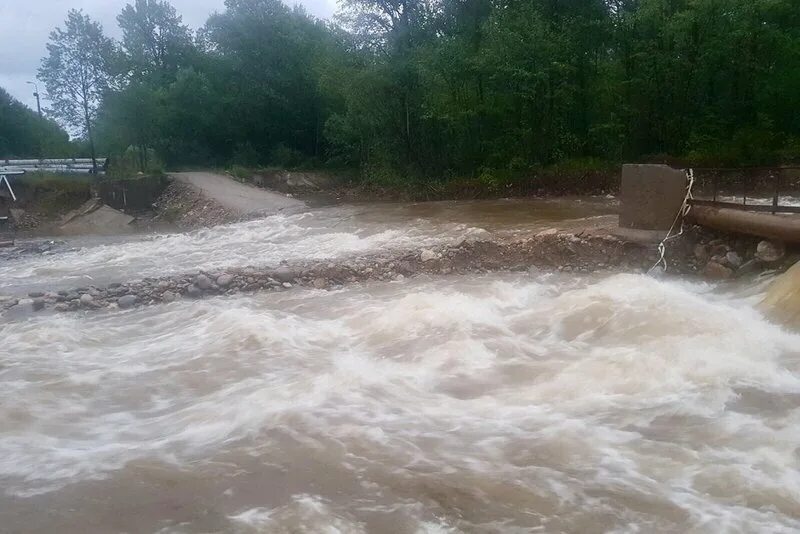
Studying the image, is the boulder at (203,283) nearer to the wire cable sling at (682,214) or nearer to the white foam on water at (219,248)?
the white foam on water at (219,248)

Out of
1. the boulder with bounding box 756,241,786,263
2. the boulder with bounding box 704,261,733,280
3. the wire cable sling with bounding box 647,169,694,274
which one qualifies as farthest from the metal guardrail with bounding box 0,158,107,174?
the boulder with bounding box 756,241,786,263

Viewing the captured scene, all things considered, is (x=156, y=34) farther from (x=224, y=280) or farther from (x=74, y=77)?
(x=224, y=280)

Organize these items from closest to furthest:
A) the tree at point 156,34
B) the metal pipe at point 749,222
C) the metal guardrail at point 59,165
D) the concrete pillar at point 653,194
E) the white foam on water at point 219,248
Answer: the metal pipe at point 749,222
the concrete pillar at point 653,194
the white foam on water at point 219,248
the metal guardrail at point 59,165
the tree at point 156,34

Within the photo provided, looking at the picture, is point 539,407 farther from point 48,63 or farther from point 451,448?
point 48,63

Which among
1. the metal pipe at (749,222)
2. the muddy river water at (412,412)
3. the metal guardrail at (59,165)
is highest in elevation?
the metal guardrail at (59,165)

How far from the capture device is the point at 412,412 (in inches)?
265

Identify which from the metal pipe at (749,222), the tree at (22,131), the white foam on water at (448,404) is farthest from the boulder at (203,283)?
the tree at (22,131)

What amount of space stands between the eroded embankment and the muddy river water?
0.51 meters

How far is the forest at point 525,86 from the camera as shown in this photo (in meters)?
25.4

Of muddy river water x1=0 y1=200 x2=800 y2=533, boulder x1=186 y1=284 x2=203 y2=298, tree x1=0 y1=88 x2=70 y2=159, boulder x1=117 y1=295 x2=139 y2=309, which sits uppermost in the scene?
tree x1=0 y1=88 x2=70 y2=159

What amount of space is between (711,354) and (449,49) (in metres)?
20.8

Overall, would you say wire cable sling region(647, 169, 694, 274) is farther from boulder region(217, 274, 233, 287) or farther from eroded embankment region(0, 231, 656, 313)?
boulder region(217, 274, 233, 287)

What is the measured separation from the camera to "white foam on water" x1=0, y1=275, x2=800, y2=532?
5.05m

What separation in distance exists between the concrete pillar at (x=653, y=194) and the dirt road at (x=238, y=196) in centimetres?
1310
